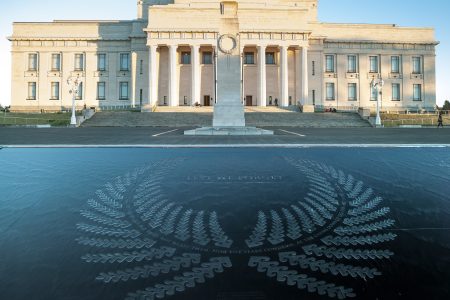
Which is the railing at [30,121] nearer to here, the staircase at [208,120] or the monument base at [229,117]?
the staircase at [208,120]

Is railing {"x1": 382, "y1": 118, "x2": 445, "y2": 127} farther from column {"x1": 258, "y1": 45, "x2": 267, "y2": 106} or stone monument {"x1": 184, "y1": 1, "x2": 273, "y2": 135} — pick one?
stone monument {"x1": 184, "y1": 1, "x2": 273, "y2": 135}

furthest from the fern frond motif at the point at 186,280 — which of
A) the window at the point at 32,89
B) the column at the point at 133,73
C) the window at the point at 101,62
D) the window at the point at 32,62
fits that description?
the window at the point at 32,62

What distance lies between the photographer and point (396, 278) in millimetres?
2238

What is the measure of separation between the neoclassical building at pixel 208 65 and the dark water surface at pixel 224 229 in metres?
51.3

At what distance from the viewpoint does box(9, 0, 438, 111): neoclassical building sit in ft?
187

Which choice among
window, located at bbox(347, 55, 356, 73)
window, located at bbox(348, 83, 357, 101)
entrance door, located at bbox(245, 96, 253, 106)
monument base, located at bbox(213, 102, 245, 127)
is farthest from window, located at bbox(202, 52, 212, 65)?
monument base, located at bbox(213, 102, 245, 127)

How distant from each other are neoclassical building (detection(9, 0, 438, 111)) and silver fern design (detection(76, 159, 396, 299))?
52.1 m

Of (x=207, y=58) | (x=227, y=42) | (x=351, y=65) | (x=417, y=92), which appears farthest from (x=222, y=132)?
(x=417, y=92)

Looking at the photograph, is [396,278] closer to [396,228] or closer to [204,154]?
[396,228]

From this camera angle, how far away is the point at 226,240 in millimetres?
2590

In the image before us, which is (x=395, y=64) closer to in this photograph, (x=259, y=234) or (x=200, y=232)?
(x=259, y=234)

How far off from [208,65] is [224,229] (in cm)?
5814

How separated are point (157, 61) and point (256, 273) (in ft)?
188

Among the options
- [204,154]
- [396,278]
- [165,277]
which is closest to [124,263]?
[165,277]
